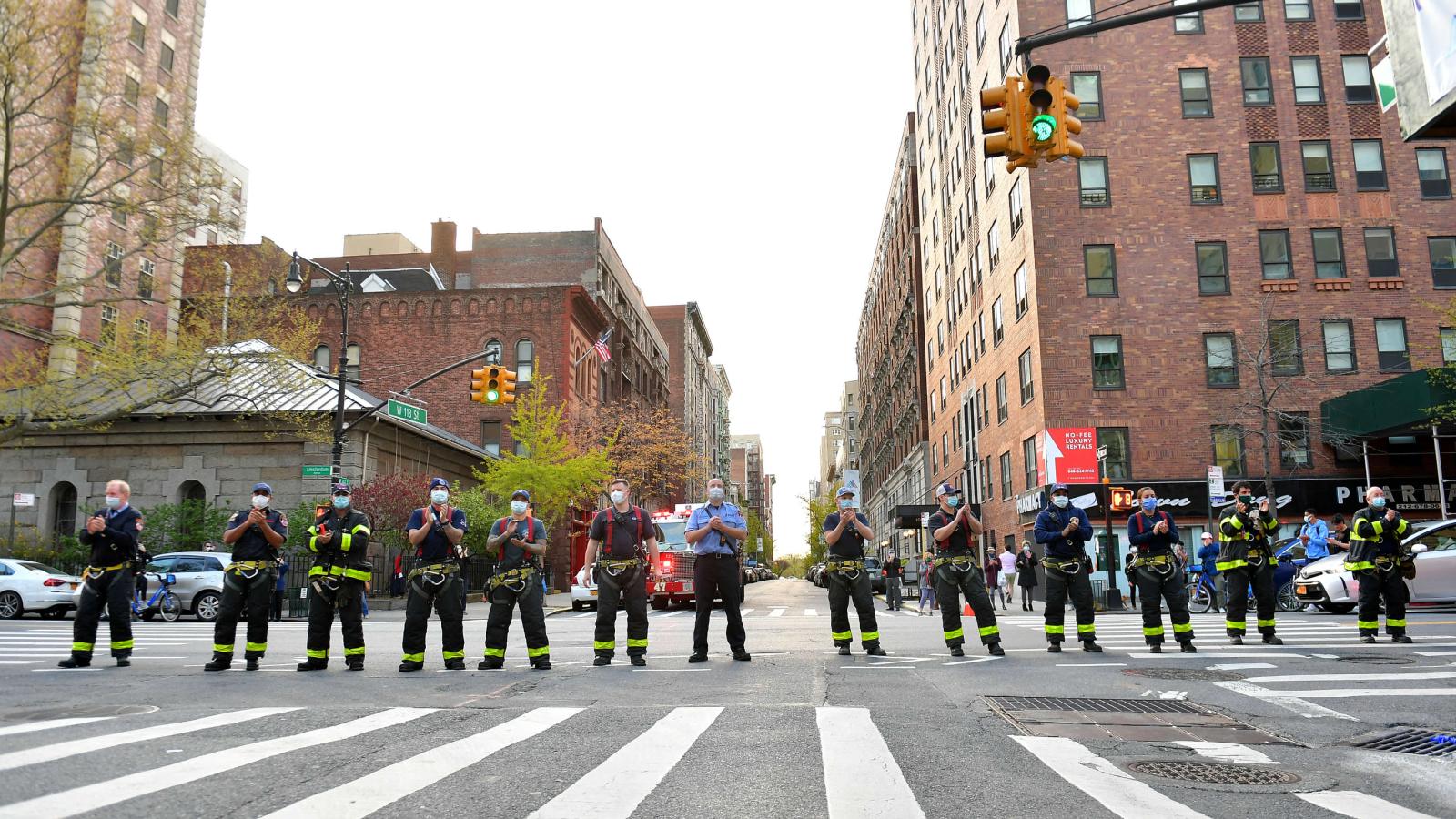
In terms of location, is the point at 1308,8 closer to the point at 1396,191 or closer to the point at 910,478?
the point at 1396,191

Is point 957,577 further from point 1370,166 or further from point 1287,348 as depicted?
point 1370,166

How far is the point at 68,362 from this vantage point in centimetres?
3647

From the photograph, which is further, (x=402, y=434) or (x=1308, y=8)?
(x=1308, y=8)

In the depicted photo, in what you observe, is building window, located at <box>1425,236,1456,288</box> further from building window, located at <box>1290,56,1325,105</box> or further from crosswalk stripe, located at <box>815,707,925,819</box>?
crosswalk stripe, located at <box>815,707,925,819</box>

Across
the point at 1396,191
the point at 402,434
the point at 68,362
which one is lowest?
the point at 402,434

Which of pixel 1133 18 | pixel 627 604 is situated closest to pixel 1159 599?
pixel 627 604

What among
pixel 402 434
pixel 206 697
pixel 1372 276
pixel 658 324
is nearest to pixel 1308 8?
pixel 1372 276

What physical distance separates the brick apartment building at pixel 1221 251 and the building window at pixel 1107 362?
0.24ft

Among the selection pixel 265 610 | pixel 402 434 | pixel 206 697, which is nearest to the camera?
pixel 206 697

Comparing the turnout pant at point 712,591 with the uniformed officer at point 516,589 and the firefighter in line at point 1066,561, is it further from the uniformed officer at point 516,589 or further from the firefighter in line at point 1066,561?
the firefighter in line at point 1066,561

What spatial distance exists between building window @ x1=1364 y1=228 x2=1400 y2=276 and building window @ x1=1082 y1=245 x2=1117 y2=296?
31.3ft

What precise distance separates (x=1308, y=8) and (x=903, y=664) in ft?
126

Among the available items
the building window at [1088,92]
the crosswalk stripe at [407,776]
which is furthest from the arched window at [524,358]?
the crosswalk stripe at [407,776]

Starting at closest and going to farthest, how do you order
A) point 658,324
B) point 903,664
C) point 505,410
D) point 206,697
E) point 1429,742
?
point 1429,742, point 206,697, point 903,664, point 505,410, point 658,324
